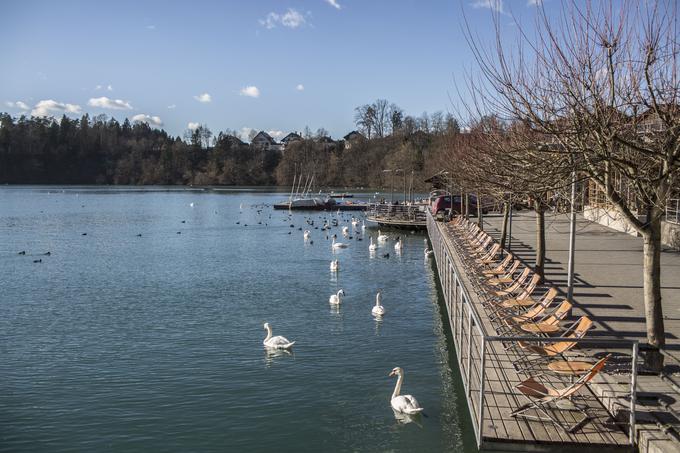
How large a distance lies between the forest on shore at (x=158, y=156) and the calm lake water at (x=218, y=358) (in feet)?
375

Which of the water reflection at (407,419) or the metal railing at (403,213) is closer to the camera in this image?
the water reflection at (407,419)

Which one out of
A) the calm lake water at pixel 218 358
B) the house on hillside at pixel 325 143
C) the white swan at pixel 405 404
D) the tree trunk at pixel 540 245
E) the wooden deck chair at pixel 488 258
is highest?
the house on hillside at pixel 325 143

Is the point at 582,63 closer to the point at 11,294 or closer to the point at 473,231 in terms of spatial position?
the point at 473,231

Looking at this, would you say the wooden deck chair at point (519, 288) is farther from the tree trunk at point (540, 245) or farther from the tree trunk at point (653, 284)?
the tree trunk at point (653, 284)

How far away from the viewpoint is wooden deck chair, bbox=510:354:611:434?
7793 mm

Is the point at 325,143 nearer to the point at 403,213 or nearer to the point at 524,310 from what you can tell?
the point at 403,213

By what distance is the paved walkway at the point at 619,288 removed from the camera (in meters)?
7.94

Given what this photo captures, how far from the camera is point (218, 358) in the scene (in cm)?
1510

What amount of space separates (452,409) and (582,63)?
246 inches

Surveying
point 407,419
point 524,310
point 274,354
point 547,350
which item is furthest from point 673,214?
point 547,350

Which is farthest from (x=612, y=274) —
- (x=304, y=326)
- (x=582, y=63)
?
(x=582, y=63)

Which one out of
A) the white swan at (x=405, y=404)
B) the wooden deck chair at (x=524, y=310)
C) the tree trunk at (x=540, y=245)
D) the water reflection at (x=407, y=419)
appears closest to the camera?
the water reflection at (x=407, y=419)

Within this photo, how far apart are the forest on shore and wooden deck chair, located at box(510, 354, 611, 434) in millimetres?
132371

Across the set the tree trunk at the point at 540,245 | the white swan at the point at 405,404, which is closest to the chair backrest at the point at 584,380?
the white swan at the point at 405,404
